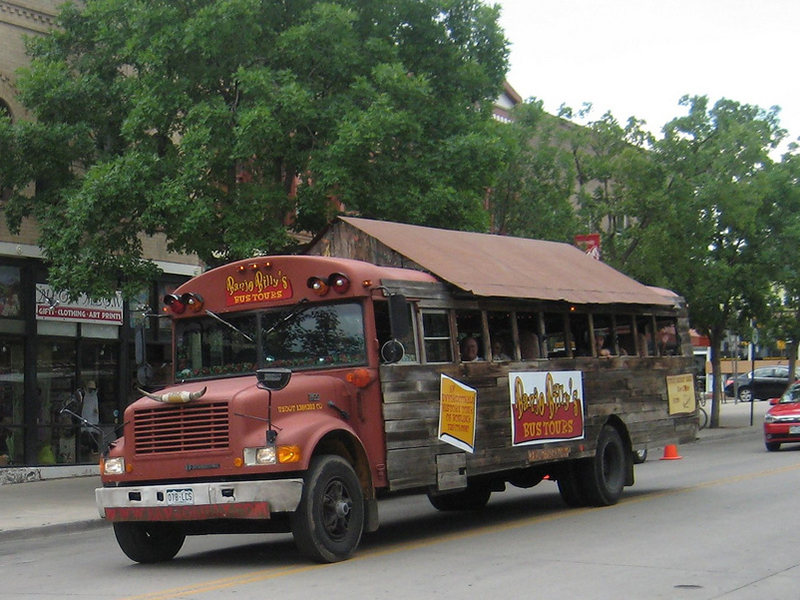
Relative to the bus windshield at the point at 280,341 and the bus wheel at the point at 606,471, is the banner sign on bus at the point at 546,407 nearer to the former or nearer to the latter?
the bus wheel at the point at 606,471

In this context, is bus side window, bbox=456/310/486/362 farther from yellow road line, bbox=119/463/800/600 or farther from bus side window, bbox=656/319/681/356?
bus side window, bbox=656/319/681/356

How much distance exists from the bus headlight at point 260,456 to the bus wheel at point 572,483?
5892mm

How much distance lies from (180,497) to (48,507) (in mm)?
8368

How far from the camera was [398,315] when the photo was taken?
34.6 feet

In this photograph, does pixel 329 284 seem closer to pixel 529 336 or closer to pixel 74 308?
pixel 529 336

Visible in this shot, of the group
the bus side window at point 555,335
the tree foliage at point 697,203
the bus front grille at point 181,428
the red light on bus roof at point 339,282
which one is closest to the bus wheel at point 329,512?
the bus front grille at point 181,428

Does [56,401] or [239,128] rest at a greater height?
[239,128]

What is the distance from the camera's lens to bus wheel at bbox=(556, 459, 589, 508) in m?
14.7

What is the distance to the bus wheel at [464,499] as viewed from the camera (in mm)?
14711

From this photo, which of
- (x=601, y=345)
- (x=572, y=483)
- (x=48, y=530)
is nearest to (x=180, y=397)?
(x=48, y=530)

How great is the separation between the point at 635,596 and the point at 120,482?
4.88 metres

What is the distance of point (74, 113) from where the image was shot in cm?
2056

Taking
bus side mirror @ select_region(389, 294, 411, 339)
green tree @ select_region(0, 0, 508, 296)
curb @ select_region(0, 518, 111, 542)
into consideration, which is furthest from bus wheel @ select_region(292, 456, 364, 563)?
green tree @ select_region(0, 0, 508, 296)

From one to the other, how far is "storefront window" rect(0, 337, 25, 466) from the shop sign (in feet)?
2.65
